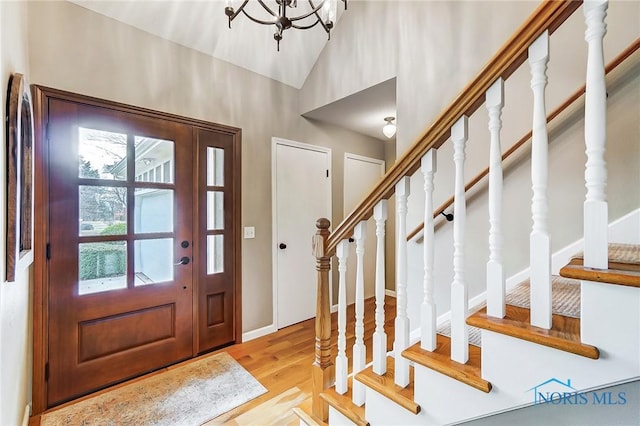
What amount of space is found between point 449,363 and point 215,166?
2.34 m

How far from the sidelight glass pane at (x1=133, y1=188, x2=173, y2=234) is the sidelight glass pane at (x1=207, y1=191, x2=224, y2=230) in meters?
0.32

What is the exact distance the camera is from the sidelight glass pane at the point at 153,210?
2195mm

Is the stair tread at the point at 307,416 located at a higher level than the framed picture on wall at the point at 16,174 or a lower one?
lower

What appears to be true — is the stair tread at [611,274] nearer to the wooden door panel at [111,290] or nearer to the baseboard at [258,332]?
the wooden door panel at [111,290]

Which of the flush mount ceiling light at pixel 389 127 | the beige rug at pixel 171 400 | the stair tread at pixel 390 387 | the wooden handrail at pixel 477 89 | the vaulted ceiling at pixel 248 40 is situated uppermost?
the vaulted ceiling at pixel 248 40

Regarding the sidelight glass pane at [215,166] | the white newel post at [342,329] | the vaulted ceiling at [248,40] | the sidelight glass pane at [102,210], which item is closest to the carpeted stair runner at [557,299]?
the white newel post at [342,329]

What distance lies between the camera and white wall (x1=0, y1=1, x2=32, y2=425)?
43.4 inches

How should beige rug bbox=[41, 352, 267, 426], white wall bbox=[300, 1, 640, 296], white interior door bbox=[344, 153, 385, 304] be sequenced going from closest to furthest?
white wall bbox=[300, 1, 640, 296]
beige rug bbox=[41, 352, 267, 426]
white interior door bbox=[344, 153, 385, 304]

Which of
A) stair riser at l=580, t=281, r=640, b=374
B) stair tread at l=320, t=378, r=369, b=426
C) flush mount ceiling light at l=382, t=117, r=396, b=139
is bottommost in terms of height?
stair tread at l=320, t=378, r=369, b=426

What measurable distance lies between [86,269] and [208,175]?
1.12 meters

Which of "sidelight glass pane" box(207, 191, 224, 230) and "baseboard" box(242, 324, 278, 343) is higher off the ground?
"sidelight glass pane" box(207, 191, 224, 230)

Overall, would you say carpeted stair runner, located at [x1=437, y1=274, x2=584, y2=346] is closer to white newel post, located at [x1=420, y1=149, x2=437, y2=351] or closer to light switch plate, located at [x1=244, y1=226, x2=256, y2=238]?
white newel post, located at [x1=420, y1=149, x2=437, y2=351]

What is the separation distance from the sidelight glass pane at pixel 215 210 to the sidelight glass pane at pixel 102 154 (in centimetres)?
67

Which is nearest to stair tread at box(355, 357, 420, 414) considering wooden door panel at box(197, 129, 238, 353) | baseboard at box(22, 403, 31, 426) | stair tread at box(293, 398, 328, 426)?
stair tread at box(293, 398, 328, 426)
